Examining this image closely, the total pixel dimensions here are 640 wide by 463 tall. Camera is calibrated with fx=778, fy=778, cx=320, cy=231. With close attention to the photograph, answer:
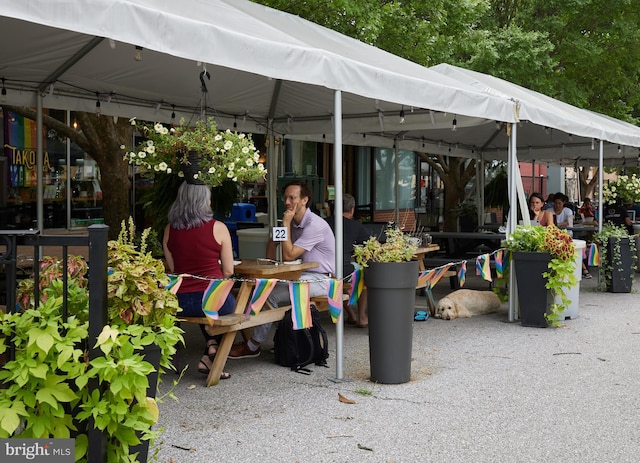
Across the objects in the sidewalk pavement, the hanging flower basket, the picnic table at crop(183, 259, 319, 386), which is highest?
the hanging flower basket

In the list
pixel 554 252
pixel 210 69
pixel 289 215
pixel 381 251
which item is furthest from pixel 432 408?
pixel 210 69

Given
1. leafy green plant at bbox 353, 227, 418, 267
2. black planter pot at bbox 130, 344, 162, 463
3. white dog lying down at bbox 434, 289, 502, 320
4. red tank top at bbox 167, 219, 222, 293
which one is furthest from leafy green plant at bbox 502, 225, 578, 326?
black planter pot at bbox 130, 344, 162, 463

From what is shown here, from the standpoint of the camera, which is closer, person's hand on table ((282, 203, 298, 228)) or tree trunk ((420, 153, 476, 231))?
person's hand on table ((282, 203, 298, 228))

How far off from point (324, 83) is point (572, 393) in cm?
307

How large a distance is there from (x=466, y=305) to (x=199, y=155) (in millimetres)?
4608

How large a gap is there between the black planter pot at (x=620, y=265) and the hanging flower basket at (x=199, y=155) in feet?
23.8

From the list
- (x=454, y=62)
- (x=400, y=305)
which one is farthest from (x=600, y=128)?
(x=400, y=305)

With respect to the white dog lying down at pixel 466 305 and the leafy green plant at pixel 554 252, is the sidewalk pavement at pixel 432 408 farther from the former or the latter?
the white dog lying down at pixel 466 305

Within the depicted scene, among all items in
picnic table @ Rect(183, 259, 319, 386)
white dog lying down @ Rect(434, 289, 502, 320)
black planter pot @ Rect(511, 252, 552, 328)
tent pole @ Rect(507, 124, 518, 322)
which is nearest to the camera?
picnic table @ Rect(183, 259, 319, 386)

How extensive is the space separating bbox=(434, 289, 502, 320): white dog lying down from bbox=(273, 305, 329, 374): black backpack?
298 cm

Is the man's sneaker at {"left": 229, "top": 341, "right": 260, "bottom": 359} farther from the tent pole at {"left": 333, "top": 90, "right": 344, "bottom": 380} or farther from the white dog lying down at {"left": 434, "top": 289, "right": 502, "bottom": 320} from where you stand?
the white dog lying down at {"left": 434, "top": 289, "right": 502, "bottom": 320}

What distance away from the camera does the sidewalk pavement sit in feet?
15.3

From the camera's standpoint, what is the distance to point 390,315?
6094mm

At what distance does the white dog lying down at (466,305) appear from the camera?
31.2 feet
